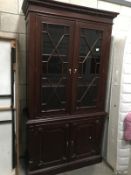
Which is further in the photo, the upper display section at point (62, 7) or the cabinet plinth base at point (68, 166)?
the cabinet plinth base at point (68, 166)

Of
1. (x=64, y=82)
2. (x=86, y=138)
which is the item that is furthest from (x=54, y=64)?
(x=86, y=138)


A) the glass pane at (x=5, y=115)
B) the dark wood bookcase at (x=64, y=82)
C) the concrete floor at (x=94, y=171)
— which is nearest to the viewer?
the dark wood bookcase at (x=64, y=82)

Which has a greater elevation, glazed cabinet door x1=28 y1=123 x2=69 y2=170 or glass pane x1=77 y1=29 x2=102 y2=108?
glass pane x1=77 y1=29 x2=102 y2=108

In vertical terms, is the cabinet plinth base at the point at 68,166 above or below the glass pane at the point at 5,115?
below

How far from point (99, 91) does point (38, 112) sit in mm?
912

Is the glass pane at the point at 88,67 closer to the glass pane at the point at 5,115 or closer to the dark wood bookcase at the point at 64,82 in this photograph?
the dark wood bookcase at the point at 64,82

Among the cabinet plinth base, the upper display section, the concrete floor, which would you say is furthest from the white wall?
the upper display section

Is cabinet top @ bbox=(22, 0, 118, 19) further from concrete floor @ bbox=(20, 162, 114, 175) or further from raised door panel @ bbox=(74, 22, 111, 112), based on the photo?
concrete floor @ bbox=(20, 162, 114, 175)

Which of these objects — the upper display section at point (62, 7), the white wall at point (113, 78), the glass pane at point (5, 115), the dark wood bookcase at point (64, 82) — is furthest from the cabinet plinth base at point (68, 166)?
the upper display section at point (62, 7)

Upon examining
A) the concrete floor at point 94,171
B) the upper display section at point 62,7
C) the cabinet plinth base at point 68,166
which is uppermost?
the upper display section at point 62,7

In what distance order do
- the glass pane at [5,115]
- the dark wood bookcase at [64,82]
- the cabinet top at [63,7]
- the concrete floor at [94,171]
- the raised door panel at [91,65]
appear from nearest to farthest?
the cabinet top at [63,7]
the dark wood bookcase at [64,82]
the glass pane at [5,115]
the raised door panel at [91,65]
the concrete floor at [94,171]

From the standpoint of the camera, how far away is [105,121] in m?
2.68

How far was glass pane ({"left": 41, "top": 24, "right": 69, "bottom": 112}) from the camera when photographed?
2.09 meters

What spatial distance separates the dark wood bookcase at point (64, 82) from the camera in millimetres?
2049
